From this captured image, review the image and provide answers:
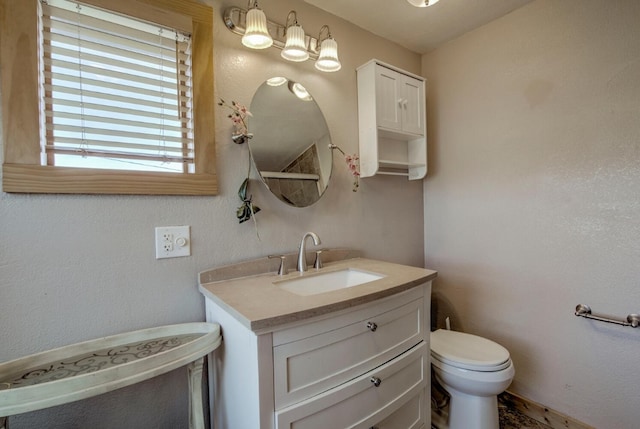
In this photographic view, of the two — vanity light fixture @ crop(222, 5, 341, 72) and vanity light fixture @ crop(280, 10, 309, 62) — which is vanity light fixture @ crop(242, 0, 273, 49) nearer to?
vanity light fixture @ crop(222, 5, 341, 72)

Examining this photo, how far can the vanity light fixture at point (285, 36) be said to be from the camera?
1.21 metres

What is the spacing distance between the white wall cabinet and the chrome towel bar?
110cm

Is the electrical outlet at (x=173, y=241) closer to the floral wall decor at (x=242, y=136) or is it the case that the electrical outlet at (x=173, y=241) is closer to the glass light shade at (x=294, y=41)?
the floral wall decor at (x=242, y=136)

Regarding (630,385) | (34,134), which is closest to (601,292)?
(630,385)

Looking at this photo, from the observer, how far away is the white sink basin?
132 cm

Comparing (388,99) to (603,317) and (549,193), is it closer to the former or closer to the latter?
(549,193)

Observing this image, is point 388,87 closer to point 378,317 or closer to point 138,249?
point 378,317

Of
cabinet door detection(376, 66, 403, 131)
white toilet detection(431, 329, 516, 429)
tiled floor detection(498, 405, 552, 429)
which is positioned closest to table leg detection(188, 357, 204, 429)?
white toilet detection(431, 329, 516, 429)

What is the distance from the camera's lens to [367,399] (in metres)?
1.03

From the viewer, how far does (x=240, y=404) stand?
920 mm

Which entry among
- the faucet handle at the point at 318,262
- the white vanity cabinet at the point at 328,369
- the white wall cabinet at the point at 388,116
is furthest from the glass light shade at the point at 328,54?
the white vanity cabinet at the point at 328,369

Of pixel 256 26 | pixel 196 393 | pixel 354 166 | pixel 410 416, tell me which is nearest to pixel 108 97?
pixel 256 26

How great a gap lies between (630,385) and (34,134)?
264cm

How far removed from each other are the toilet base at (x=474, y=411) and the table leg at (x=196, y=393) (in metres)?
1.18
